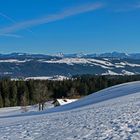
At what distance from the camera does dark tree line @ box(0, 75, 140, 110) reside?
126 m

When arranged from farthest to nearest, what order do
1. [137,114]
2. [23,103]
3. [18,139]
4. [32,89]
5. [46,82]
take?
[46,82]
[32,89]
[23,103]
[137,114]
[18,139]

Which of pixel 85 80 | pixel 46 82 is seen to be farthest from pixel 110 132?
pixel 85 80

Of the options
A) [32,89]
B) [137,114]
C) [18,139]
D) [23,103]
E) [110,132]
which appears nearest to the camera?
[110,132]

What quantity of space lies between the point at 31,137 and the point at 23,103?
337 ft

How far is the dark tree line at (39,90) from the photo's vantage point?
4978 inches

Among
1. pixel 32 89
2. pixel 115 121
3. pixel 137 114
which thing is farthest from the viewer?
pixel 32 89

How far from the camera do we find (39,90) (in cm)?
12394

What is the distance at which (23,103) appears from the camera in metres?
121

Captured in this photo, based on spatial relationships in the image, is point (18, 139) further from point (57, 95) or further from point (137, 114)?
point (57, 95)

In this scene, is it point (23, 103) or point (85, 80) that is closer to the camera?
point (23, 103)

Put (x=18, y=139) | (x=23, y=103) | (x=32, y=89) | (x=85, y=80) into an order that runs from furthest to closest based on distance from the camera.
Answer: (x=85, y=80), (x=32, y=89), (x=23, y=103), (x=18, y=139)

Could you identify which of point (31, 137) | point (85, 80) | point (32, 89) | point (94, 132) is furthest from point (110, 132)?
point (85, 80)

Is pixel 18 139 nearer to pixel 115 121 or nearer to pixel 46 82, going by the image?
pixel 115 121

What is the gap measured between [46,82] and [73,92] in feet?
36.6
